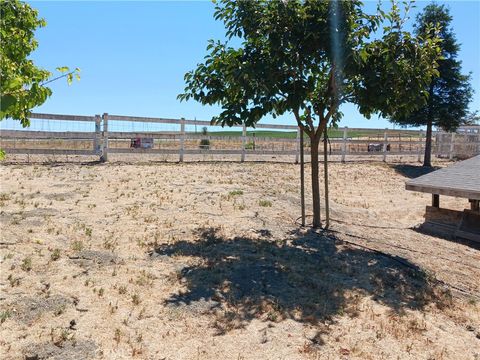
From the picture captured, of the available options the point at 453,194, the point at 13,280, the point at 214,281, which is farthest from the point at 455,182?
the point at 13,280

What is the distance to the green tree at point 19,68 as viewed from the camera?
2.76 metres

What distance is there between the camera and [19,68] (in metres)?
3.54

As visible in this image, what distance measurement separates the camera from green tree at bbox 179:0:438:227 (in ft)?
21.8

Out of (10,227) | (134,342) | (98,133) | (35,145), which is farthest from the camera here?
(35,145)

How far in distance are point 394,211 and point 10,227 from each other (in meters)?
9.12

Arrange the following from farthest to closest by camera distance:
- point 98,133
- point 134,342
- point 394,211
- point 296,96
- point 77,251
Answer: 1. point 98,133
2. point 394,211
3. point 296,96
4. point 77,251
5. point 134,342

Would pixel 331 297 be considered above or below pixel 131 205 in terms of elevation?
below

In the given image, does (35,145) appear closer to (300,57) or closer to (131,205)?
(131,205)

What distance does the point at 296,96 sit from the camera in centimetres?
717

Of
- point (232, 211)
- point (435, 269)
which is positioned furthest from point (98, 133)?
point (435, 269)

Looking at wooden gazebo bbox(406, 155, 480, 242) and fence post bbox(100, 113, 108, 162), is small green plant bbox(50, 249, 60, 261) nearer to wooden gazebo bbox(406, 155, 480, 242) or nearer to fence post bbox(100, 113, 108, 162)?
wooden gazebo bbox(406, 155, 480, 242)

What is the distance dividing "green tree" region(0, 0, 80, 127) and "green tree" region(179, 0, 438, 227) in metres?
2.97

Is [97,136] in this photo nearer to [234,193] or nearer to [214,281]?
[234,193]

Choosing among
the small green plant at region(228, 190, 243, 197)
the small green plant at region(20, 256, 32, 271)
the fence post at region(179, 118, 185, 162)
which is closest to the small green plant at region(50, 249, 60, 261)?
the small green plant at region(20, 256, 32, 271)
